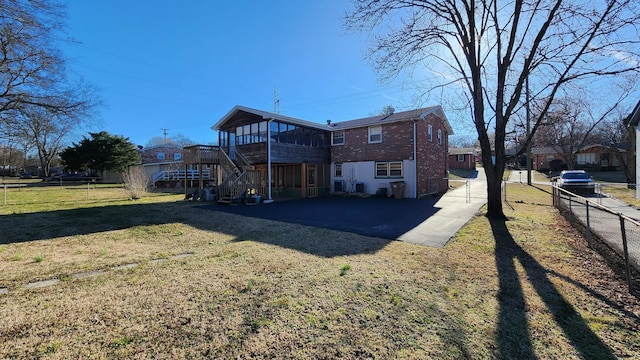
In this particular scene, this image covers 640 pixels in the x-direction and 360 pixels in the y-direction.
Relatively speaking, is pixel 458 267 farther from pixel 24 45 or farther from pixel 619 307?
pixel 24 45

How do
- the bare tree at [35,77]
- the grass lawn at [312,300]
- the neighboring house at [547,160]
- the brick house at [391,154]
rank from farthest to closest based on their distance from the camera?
the neighboring house at [547,160]
the brick house at [391,154]
the bare tree at [35,77]
the grass lawn at [312,300]

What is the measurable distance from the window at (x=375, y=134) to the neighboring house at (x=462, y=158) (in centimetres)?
3510

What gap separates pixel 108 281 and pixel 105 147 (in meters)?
37.8

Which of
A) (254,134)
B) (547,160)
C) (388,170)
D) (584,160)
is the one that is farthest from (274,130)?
(547,160)

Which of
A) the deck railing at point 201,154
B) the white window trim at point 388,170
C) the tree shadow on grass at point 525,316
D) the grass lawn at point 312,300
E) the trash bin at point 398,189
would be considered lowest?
the tree shadow on grass at point 525,316

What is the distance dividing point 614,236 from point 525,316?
5.61 m

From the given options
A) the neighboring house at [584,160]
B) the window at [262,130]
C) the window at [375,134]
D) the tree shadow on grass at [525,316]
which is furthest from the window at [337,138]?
the neighboring house at [584,160]

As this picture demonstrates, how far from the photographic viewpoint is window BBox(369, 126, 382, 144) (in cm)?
1805

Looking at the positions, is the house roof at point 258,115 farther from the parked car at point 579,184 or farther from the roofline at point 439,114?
the parked car at point 579,184

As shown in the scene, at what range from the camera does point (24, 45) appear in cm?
939

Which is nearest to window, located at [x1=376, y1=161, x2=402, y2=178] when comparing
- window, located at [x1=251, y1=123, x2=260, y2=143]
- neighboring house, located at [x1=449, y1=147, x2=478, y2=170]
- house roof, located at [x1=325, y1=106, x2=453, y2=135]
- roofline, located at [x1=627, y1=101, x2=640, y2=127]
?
house roof, located at [x1=325, y1=106, x2=453, y2=135]

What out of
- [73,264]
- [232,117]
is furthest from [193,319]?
[232,117]

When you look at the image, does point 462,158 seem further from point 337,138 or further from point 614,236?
point 614,236

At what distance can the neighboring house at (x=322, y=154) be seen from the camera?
53.5 feet
